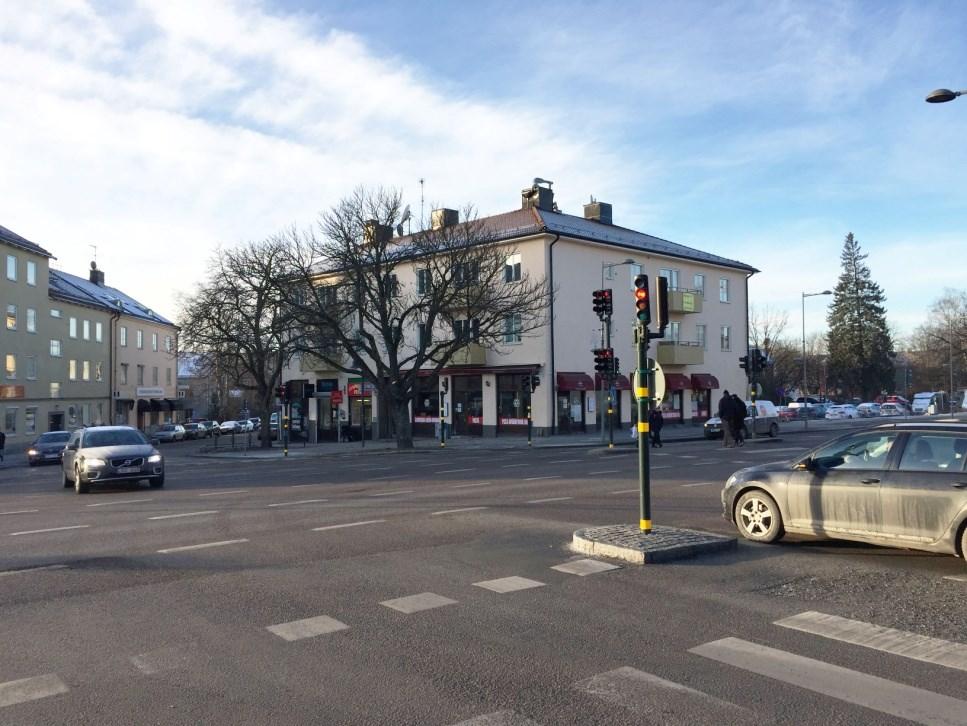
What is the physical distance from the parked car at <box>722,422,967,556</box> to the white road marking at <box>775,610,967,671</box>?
7.21 ft

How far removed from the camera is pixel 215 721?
453 centimetres

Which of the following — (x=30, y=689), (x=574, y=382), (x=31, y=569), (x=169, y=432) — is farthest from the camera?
(x=169, y=432)

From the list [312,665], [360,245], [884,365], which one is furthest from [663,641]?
[884,365]

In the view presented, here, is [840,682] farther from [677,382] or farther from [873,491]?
[677,382]

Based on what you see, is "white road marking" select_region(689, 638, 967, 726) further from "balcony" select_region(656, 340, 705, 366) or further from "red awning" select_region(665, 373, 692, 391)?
"red awning" select_region(665, 373, 692, 391)

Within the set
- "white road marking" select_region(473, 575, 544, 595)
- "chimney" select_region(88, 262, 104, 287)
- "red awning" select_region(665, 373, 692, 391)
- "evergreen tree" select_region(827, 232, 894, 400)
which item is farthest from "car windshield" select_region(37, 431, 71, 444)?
"evergreen tree" select_region(827, 232, 894, 400)

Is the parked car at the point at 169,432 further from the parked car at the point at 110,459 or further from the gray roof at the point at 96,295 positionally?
the parked car at the point at 110,459

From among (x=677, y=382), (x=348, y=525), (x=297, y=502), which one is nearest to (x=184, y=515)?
(x=297, y=502)

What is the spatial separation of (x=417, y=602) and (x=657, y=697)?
9.24ft

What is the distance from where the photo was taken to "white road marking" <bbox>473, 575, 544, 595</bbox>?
764cm

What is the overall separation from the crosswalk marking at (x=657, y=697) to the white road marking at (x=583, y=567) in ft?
9.72

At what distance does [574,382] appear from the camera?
41.1 m

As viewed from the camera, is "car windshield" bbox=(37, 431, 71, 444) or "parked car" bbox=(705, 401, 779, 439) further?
"parked car" bbox=(705, 401, 779, 439)

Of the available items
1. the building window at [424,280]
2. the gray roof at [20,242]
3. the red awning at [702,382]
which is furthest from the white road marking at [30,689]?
the gray roof at [20,242]
